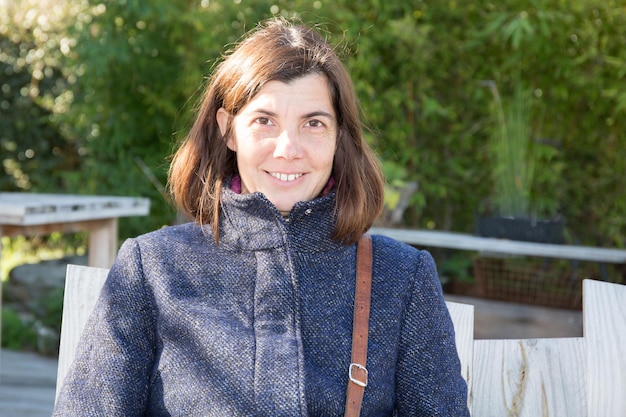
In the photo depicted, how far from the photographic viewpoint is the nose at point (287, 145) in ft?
4.66

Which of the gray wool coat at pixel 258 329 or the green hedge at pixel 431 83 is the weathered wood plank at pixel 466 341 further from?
the green hedge at pixel 431 83

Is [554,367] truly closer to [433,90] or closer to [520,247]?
[520,247]

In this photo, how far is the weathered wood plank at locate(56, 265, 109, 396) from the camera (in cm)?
148

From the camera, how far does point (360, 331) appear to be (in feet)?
4.60

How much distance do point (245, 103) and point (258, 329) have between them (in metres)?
0.40

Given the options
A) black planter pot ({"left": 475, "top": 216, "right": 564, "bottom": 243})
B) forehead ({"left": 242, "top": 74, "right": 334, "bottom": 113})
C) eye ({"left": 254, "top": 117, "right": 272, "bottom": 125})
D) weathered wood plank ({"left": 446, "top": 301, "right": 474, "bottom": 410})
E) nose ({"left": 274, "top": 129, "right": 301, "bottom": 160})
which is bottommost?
weathered wood plank ({"left": 446, "top": 301, "right": 474, "bottom": 410})

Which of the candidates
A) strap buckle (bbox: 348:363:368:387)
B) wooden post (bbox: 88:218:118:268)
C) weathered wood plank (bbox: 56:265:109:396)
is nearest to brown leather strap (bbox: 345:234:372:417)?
strap buckle (bbox: 348:363:368:387)

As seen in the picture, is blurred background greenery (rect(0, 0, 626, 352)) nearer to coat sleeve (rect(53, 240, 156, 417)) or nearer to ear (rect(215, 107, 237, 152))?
ear (rect(215, 107, 237, 152))

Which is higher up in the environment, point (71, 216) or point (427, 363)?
point (71, 216)

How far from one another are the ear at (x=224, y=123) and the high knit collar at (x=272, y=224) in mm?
93

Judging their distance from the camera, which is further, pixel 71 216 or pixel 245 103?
pixel 71 216

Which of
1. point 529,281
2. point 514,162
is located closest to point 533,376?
point 514,162

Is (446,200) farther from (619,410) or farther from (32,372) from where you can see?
(619,410)

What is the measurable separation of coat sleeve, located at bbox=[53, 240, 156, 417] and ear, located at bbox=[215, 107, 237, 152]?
29 centimetres
